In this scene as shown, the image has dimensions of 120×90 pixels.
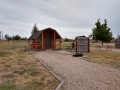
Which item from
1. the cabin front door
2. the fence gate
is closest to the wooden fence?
the fence gate

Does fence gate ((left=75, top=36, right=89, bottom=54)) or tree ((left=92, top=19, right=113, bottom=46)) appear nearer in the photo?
fence gate ((left=75, top=36, right=89, bottom=54))

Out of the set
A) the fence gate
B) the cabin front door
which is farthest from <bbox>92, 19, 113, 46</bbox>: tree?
the fence gate

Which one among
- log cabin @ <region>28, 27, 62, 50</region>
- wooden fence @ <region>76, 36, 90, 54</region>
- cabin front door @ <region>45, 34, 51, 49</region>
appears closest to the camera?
wooden fence @ <region>76, 36, 90, 54</region>

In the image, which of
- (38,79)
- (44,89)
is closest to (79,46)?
(38,79)

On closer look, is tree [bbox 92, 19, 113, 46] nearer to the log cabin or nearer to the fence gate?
the log cabin

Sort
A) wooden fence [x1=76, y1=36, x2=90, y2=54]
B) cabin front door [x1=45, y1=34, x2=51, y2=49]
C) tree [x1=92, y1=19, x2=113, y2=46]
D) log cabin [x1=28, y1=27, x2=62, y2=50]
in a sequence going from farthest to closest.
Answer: tree [x1=92, y1=19, x2=113, y2=46], cabin front door [x1=45, y1=34, x2=51, y2=49], log cabin [x1=28, y1=27, x2=62, y2=50], wooden fence [x1=76, y1=36, x2=90, y2=54]

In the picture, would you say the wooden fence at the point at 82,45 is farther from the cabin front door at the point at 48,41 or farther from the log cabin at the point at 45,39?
the cabin front door at the point at 48,41

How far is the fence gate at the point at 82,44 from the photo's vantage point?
22.3 m

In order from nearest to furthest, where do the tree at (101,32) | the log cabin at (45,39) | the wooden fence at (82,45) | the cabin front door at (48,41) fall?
the wooden fence at (82,45)
the log cabin at (45,39)
the cabin front door at (48,41)
the tree at (101,32)

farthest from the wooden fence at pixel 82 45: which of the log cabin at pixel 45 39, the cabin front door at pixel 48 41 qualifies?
the cabin front door at pixel 48 41

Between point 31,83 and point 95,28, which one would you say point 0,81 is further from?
point 95,28

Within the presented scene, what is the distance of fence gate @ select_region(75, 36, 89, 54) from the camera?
879 inches

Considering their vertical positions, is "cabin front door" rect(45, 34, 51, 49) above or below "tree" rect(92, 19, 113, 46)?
below

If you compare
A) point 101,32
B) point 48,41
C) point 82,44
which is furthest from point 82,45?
point 101,32
